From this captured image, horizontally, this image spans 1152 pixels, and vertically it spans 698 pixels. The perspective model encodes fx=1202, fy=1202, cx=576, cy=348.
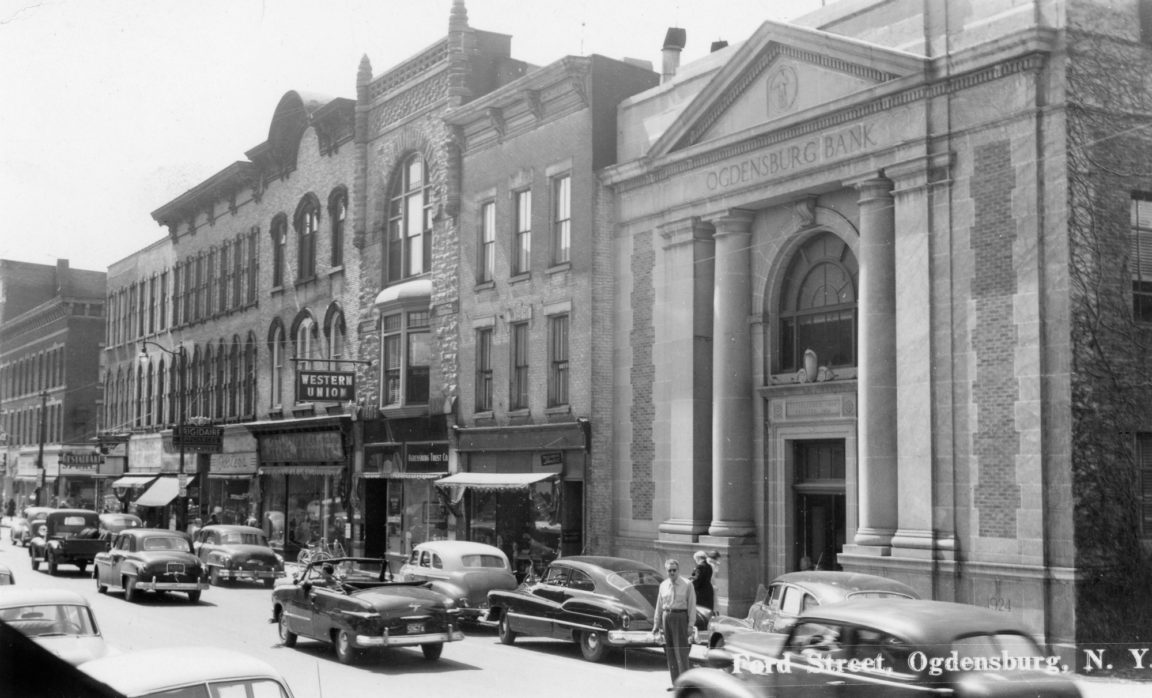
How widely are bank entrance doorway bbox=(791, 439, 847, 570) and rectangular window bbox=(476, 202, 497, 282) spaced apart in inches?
450

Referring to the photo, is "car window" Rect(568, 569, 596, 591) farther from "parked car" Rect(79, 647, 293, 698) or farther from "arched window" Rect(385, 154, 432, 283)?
"arched window" Rect(385, 154, 432, 283)

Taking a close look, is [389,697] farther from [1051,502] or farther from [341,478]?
[341,478]

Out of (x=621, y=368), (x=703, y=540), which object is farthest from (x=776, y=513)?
(x=621, y=368)

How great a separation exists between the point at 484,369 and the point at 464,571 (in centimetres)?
1017

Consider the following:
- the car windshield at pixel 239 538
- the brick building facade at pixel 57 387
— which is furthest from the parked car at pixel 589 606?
the brick building facade at pixel 57 387

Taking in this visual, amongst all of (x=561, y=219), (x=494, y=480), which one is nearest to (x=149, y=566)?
(x=494, y=480)

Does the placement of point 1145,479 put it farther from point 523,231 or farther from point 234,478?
point 234,478

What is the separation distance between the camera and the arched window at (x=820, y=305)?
72.7 ft

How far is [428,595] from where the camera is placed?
16969mm

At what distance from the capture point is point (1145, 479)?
1788 centimetres

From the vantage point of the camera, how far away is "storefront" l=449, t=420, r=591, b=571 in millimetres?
27922

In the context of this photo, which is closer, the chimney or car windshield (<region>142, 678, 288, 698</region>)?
car windshield (<region>142, 678, 288, 698</region>)

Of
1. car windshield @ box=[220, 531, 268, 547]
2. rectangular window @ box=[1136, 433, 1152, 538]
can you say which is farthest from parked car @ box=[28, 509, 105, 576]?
rectangular window @ box=[1136, 433, 1152, 538]

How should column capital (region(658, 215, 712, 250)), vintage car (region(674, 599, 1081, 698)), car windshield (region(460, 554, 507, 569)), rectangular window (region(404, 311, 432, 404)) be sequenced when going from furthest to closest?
rectangular window (region(404, 311, 432, 404))
column capital (region(658, 215, 712, 250))
car windshield (region(460, 554, 507, 569))
vintage car (region(674, 599, 1081, 698))
